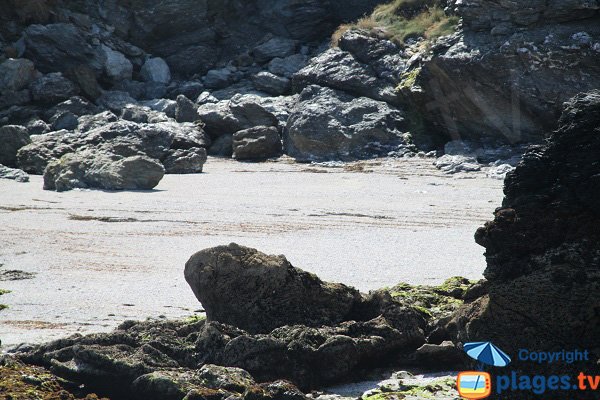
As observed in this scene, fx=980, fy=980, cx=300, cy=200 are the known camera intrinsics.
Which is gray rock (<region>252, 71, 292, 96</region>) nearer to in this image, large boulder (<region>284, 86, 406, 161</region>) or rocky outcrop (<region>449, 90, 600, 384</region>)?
large boulder (<region>284, 86, 406, 161</region>)

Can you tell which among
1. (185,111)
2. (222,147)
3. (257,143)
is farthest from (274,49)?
(257,143)

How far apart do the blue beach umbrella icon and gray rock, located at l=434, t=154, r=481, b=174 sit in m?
14.4

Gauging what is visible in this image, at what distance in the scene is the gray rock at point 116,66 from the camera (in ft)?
97.0

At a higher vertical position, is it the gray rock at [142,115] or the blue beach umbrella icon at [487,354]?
the gray rock at [142,115]

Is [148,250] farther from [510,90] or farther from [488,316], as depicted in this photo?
[510,90]

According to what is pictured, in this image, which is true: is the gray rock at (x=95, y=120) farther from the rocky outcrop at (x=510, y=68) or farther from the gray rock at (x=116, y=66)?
the rocky outcrop at (x=510, y=68)

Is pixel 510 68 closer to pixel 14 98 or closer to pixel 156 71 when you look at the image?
pixel 156 71

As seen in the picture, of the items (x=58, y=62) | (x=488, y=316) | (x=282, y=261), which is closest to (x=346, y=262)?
(x=282, y=261)

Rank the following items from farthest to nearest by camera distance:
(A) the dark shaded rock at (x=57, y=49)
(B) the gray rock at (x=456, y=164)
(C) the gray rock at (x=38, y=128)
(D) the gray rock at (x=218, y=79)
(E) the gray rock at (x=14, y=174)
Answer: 1. (D) the gray rock at (x=218, y=79)
2. (A) the dark shaded rock at (x=57, y=49)
3. (C) the gray rock at (x=38, y=128)
4. (B) the gray rock at (x=456, y=164)
5. (E) the gray rock at (x=14, y=174)

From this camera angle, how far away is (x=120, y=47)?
3083 centimetres

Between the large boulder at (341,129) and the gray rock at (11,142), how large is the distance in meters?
6.29

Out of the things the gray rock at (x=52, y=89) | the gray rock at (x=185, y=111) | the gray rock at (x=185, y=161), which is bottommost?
the gray rock at (x=185, y=161)

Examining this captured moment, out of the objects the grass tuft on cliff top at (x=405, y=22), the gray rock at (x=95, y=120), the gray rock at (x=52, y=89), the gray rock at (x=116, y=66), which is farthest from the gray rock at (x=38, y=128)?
the grass tuft on cliff top at (x=405, y=22)

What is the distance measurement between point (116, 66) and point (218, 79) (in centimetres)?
315
